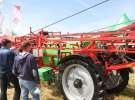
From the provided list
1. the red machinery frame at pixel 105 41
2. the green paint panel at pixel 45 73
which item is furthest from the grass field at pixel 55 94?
the red machinery frame at pixel 105 41

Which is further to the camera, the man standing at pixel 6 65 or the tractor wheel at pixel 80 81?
the man standing at pixel 6 65

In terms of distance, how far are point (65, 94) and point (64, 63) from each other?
72 cm

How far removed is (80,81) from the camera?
6680 millimetres

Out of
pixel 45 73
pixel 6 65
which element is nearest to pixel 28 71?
pixel 6 65

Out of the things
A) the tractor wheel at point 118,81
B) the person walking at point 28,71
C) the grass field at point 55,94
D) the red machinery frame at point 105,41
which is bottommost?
the grass field at point 55,94

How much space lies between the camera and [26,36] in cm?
863

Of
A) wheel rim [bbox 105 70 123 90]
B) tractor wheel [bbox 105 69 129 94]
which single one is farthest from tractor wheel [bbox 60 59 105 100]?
tractor wheel [bbox 105 69 129 94]

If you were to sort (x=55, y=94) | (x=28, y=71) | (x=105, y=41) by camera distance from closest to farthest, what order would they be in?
(x=28, y=71) < (x=105, y=41) < (x=55, y=94)

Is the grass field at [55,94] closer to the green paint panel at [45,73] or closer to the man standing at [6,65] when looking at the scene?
the green paint panel at [45,73]

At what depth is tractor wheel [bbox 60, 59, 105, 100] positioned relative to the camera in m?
6.18

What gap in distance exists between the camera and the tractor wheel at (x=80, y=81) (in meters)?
6.18

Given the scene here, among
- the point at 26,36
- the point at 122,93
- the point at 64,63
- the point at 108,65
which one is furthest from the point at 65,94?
the point at 26,36

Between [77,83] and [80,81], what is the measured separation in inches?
3.3

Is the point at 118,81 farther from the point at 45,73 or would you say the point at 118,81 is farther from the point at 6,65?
the point at 6,65
